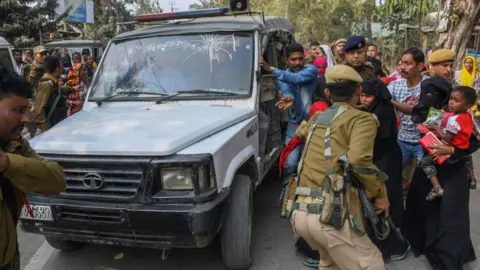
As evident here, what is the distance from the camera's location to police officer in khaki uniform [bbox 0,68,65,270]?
1649mm

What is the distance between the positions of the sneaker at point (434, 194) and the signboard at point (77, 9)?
23.8 metres

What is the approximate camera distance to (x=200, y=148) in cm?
291

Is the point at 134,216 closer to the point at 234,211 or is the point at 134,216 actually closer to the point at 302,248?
the point at 234,211

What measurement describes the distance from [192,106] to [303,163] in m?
1.59

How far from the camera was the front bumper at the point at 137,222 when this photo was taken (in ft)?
9.14

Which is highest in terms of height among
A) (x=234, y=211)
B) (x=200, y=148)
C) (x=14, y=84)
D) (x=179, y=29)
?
(x=179, y=29)

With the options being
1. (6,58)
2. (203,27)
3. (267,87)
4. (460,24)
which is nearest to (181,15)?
(203,27)

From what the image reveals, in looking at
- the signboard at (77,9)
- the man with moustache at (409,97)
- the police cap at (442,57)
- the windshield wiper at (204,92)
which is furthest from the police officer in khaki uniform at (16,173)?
the signboard at (77,9)

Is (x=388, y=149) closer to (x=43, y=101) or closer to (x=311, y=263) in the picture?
(x=311, y=263)

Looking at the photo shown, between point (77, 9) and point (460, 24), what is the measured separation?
810 inches

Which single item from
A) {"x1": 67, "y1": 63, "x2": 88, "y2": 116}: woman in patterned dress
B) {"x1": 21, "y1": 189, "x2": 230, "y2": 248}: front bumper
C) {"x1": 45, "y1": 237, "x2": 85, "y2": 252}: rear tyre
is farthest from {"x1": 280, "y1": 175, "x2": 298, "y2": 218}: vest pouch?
{"x1": 67, "y1": 63, "x2": 88, "y2": 116}: woman in patterned dress

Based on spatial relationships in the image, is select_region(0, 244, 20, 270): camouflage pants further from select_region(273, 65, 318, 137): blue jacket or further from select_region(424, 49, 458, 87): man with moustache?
select_region(424, 49, 458, 87): man with moustache

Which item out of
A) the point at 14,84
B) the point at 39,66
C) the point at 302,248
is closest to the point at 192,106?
the point at 302,248

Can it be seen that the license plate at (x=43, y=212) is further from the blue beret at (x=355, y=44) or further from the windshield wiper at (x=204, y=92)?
the blue beret at (x=355, y=44)
